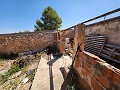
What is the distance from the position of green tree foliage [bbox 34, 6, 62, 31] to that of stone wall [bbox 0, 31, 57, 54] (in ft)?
42.9

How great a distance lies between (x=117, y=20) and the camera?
16.9ft

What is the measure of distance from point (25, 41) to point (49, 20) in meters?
13.8

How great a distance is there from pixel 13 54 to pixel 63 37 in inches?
193

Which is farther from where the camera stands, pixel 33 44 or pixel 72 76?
pixel 33 44

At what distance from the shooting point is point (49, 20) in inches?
851

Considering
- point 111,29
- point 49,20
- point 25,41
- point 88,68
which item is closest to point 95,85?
point 88,68

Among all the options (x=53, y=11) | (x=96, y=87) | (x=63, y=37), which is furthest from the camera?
(x=53, y=11)

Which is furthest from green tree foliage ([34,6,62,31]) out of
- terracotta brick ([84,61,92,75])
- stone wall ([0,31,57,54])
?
terracotta brick ([84,61,92,75])

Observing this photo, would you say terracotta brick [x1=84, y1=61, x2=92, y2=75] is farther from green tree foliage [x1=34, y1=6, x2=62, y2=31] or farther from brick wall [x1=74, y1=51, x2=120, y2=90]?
green tree foliage [x1=34, y1=6, x2=62, y2=31]

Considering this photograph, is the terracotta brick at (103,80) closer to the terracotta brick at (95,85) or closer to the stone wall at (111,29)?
the terracotta brick at (95,85)

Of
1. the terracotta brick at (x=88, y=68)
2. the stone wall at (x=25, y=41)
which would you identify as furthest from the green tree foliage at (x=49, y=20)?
the terracotta brick at (x=88, y=68)

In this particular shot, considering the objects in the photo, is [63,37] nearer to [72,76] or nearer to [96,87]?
[72,76]

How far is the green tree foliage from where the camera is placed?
69.5 ft

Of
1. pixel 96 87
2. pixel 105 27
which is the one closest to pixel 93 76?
pixel 96 87
